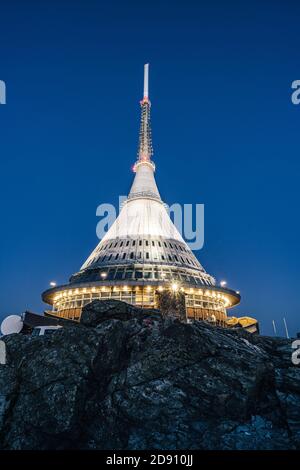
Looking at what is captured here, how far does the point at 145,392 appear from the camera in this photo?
16641 mm

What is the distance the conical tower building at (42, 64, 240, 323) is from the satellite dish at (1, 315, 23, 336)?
47.8 ft

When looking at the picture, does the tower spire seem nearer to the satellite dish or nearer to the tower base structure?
the tower base structure

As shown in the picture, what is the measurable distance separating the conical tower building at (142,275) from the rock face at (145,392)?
21725mm

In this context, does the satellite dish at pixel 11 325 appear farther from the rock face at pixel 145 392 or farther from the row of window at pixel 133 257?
the row of window at pixel 133 257

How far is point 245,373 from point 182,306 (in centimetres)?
1410

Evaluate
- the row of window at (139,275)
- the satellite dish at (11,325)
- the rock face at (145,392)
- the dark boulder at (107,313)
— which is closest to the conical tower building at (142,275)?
the row of window at (139,275)

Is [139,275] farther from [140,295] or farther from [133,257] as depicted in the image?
[133,257]

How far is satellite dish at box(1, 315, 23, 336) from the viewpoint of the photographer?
33.7 meters

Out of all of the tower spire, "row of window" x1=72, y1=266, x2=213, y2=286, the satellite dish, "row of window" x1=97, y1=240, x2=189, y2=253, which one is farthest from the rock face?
the tower spire

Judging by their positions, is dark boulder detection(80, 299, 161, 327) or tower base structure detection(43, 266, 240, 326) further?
tower base structure detection(43, 266, 240, 326)

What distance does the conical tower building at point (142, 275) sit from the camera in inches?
1907

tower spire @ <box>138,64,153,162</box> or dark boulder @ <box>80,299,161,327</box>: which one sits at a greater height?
tower spire @ <box>138,64,153,162</box>
